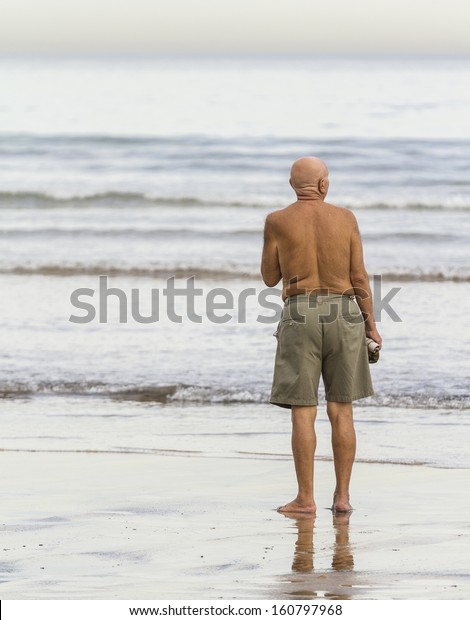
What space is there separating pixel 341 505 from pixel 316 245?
115cm

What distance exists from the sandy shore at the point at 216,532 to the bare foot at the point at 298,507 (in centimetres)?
5

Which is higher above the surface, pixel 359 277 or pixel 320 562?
pixel 359 277

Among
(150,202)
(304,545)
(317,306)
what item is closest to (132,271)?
(150,202)

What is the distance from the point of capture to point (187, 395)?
26.3 ft

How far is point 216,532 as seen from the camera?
14.8ft

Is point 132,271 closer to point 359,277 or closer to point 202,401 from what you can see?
point 202,401

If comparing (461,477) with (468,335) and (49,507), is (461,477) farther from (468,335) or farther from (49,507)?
(468,335)

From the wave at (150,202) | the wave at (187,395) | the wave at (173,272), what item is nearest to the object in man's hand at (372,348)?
the wave at (187,395)

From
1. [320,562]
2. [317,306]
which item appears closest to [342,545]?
[320,562]

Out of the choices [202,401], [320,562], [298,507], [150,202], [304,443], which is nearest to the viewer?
[320,562]

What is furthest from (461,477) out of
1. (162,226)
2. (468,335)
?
(162,226)

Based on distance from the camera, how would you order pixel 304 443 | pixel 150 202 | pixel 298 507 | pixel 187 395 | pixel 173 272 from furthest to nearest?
pixel 150 202 → pixel 173 272 → pixel 187 395 → pixel 304 443 → pixel 298 507

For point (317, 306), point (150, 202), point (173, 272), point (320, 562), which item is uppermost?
point (150, 202)

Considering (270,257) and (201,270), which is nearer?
(270,257)
